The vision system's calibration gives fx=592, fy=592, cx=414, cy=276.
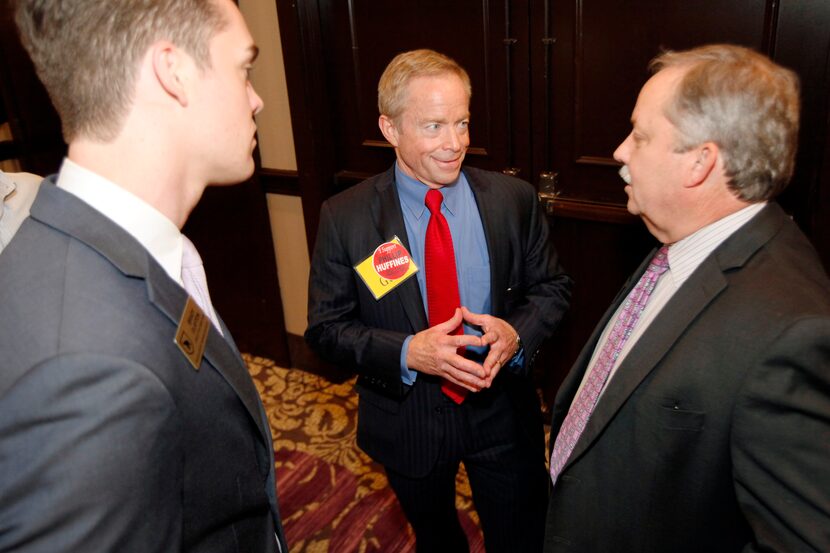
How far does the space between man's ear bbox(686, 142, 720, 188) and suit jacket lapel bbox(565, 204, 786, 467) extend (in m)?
0.14

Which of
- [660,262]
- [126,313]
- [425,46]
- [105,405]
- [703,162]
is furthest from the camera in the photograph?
[425,46]

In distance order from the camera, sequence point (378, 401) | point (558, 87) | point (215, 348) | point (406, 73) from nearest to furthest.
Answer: point (215, 348), point (406, 73), point (378, 401), point (558, 87)

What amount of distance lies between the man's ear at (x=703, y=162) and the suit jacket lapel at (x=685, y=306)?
5.5 inches

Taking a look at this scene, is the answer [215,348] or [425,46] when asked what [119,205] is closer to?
[215,348]

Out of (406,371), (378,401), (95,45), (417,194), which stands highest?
(95,45)

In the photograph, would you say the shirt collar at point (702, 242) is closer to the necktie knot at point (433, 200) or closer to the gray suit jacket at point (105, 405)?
the necktie knot at point (433, 200)

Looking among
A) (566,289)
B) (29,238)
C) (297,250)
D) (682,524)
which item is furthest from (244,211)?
(682,524)

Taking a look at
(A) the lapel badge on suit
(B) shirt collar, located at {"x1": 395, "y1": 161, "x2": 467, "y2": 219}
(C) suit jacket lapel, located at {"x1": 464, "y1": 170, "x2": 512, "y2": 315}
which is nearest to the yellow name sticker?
(B) shirt collar, located at {"x1": 395, "y1": 161, "x2": 467, "y2": 219}

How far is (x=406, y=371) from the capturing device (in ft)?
5.70

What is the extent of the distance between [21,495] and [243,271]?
3123 millimetres

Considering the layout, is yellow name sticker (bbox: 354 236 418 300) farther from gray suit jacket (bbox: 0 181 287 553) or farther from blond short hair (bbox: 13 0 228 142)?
blond short hair (bbox: 13 0 228 142)

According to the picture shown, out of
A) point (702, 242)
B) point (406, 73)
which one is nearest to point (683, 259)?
point (702, 242)

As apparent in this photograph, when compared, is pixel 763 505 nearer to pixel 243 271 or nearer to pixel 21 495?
pixel 21 495

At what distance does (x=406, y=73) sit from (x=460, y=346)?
0.82m
